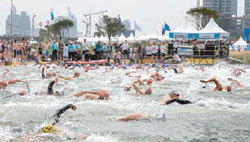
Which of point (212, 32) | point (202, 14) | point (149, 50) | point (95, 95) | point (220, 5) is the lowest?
point (95, 95)

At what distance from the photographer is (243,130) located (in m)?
7.01

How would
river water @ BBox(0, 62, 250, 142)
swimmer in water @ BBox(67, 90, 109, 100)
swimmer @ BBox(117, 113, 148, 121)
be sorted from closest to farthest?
river water @ BBox(0, 62, 250, 142) < swimmer @ BBox(117, 113, 148, 121) < swimmer in water @ BBox(67, 90, 109, 100)

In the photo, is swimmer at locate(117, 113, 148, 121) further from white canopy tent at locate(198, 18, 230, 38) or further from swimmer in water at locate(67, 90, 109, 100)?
white canopy tent at locate(198, 18, 230, 38)

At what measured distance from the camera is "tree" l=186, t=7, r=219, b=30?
69938mm

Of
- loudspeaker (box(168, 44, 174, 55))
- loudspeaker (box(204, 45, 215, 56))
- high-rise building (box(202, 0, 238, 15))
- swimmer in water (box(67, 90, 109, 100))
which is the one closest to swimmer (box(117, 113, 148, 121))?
swimmer in water (box(67, 90, 109, 100))

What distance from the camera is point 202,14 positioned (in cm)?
7162

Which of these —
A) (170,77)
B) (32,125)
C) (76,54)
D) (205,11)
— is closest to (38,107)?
(32,125)

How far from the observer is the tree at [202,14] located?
229 feet

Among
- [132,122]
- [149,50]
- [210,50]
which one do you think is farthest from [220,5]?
[132,122]

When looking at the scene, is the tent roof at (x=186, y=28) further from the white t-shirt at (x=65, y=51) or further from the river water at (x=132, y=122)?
the river water at (x=132, y=122)

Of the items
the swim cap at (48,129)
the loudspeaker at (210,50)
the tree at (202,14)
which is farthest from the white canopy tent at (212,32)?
the tree at (202,14)

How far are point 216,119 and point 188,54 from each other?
62.2 ft

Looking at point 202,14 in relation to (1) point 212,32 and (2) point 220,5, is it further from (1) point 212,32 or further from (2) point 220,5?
(2) point 220,5

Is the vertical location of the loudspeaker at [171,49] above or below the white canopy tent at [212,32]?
below
